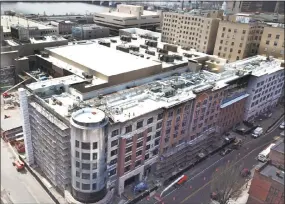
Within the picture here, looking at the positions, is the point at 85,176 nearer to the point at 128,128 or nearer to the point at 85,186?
the point at 85,186

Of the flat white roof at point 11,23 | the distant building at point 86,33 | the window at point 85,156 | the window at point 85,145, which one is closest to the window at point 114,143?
the window at point 85,156

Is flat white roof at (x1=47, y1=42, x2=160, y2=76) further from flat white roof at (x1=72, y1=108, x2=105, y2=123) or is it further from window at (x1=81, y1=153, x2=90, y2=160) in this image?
window at (x1=81, y1=153, x2=90, y2=160)

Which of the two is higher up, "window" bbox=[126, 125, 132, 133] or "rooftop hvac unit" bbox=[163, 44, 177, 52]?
"rooftop hvac unit" bbox=[163, 44, 177, 52]

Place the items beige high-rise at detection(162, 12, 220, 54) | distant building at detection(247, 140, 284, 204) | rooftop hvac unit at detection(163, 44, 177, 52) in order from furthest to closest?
beige high-rise at detection(162, 12, 220, 54), rooftop hvac unit at detection(163, 44, 177, 52), distant building at detection(247, 140, 284, 204)

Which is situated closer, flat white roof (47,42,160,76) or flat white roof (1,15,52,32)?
flat white roof (47,42,160,76)

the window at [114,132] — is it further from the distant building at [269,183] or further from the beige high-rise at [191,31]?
the beige high-rise at [191,31]

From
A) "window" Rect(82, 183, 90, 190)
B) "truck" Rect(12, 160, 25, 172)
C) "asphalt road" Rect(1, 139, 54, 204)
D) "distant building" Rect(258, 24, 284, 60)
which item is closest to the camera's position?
"window" Rect(82, 183, 90, 190)

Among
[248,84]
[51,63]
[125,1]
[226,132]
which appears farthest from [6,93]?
[125,1]

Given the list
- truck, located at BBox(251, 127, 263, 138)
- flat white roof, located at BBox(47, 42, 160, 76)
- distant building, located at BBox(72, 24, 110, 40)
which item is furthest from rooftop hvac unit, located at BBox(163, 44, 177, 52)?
truck, located at BBox(251, 127, 263, 138)

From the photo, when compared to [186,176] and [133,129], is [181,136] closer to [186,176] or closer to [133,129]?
[186,176]
